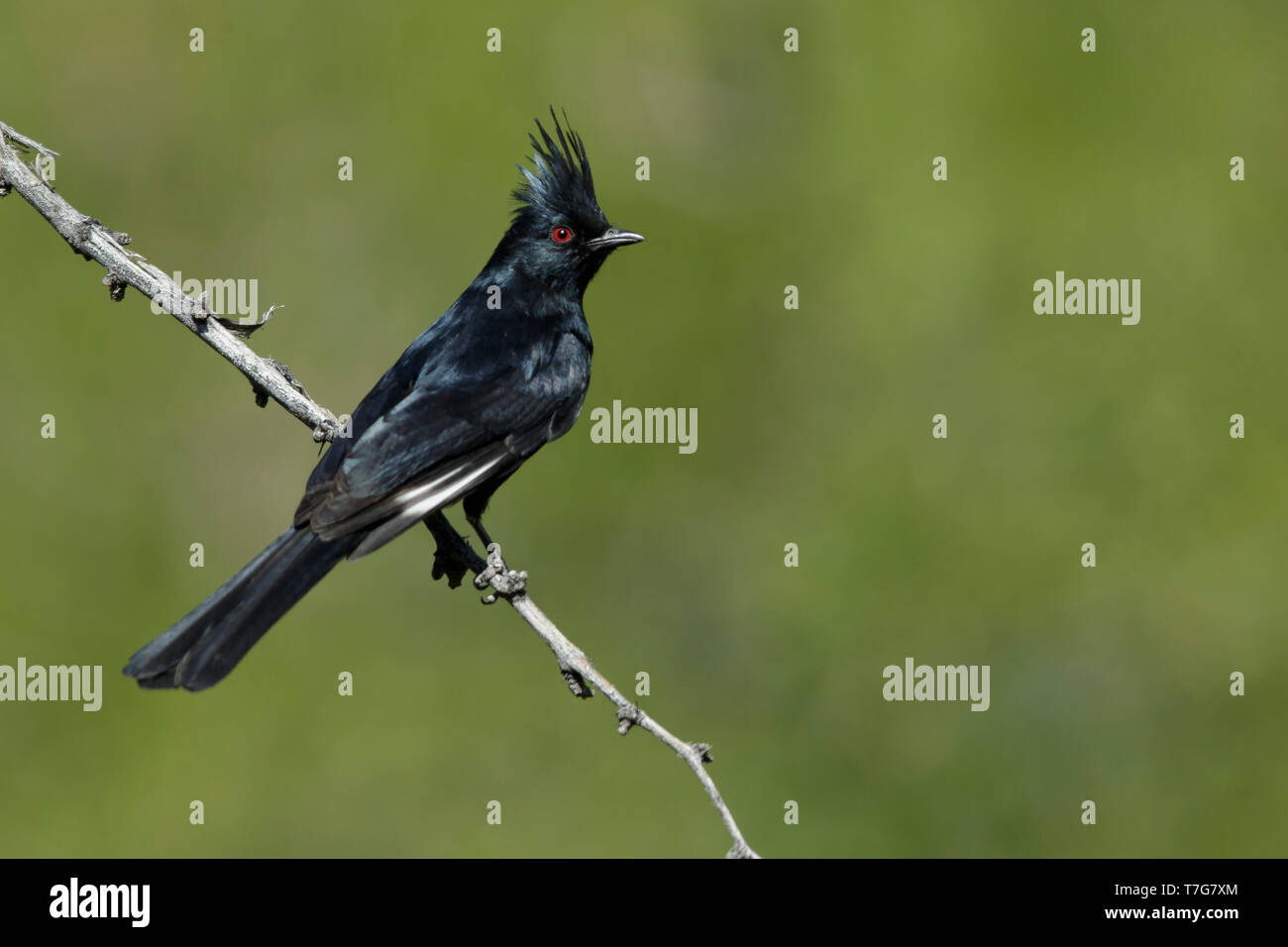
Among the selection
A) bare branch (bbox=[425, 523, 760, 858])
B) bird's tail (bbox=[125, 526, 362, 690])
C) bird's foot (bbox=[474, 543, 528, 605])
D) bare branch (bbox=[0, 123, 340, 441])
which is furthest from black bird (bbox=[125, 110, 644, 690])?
bare branch (bbox=[0, 123, 340, 441])

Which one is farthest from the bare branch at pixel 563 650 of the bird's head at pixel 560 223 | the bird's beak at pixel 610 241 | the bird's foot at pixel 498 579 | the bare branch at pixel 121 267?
the bird's beak at pixel 610 241

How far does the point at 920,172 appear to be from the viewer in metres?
10.9

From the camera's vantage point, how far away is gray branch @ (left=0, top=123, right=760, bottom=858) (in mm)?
4375

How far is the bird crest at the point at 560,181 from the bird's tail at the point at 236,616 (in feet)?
6.61

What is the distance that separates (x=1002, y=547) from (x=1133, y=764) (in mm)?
1567

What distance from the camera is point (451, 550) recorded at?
5.48m

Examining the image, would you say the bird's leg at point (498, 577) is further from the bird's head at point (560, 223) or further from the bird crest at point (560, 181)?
the bird crest at point (560, 181)

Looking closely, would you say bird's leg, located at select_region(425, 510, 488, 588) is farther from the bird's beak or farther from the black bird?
the bird's beak

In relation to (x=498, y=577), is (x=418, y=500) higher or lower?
higher

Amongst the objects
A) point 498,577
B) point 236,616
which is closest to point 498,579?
point 498,577

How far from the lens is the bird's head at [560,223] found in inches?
255

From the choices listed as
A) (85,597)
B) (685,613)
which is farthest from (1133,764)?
(85,597)

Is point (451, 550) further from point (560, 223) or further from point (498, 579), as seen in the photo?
point (560, 223)

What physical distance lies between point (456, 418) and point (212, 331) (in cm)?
102
